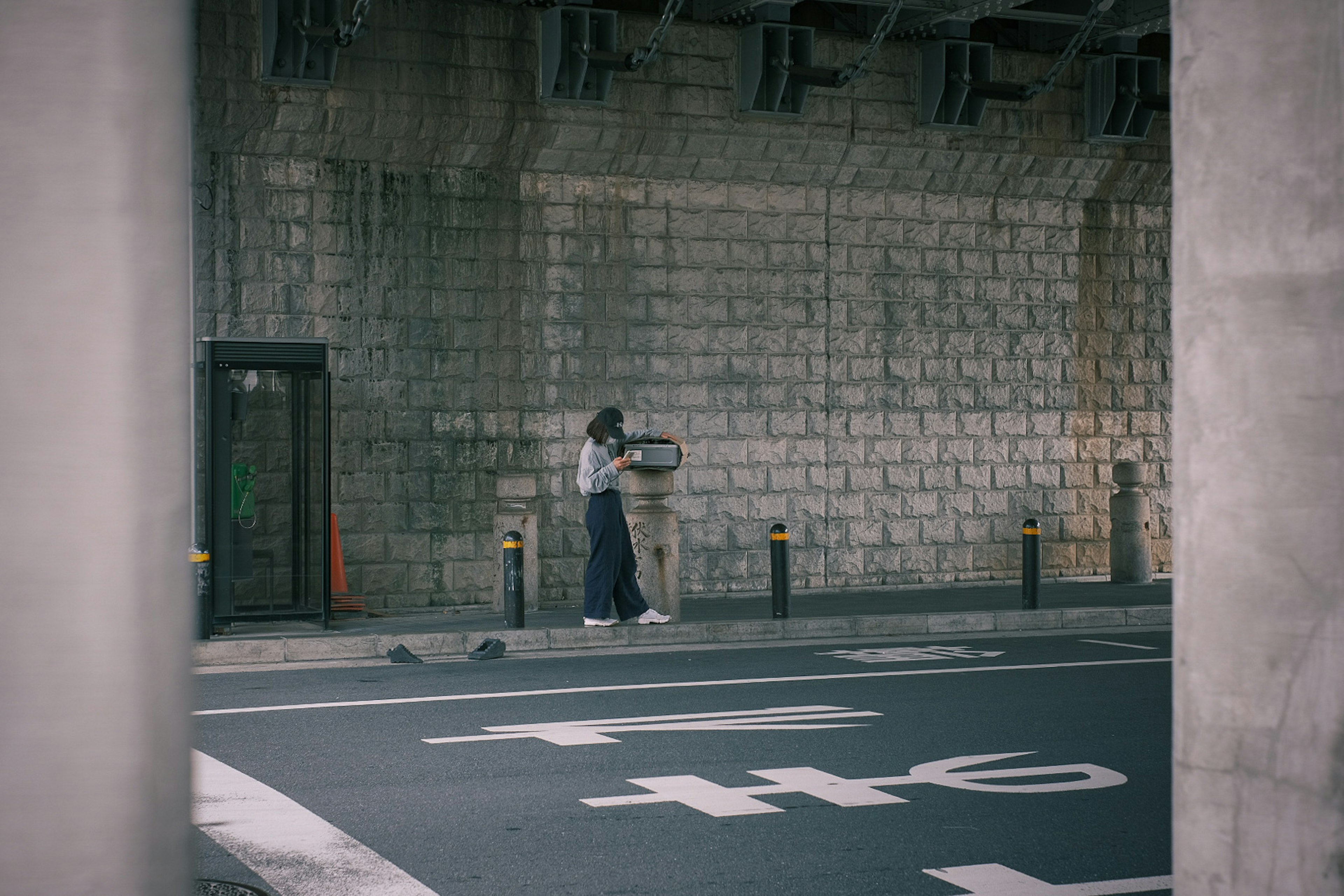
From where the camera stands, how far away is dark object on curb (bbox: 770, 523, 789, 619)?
45.7 feet

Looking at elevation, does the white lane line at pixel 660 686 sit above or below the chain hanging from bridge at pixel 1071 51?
below

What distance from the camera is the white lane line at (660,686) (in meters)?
9.68

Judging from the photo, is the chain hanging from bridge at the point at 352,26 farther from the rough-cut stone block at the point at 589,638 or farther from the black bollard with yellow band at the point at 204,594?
the rough-cut stone block at the point at 589,638

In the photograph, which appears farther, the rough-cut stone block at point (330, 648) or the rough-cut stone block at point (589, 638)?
the rough-cut stone block at point (589, 638)

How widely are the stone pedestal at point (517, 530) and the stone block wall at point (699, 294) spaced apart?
22 centimetres

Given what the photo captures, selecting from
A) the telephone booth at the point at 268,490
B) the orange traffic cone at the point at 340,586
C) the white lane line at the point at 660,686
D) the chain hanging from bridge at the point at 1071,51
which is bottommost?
the white lane line at the point at 660,686

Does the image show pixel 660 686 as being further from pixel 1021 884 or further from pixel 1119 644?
pixel 1021 884

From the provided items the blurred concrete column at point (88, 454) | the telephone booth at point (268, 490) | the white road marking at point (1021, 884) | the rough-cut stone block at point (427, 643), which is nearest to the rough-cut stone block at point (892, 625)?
the rough-cut stone block at point (427, 643)

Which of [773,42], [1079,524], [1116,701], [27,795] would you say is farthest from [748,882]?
[1079,524]

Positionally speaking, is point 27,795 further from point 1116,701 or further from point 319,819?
point 1116,701

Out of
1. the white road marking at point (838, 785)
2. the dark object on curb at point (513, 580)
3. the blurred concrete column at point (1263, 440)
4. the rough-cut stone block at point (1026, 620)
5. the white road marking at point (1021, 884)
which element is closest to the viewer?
the blurred concrete column at point (1263, 440)

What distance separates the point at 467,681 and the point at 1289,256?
8856mm

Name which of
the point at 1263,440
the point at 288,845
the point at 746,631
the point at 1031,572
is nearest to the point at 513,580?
the point at 746,631

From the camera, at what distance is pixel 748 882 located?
564 centimetres
